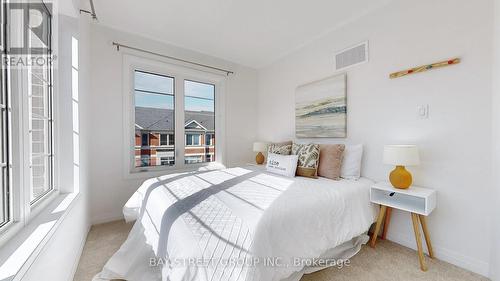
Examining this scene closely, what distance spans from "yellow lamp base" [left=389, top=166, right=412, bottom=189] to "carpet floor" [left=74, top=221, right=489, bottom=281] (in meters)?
0.69

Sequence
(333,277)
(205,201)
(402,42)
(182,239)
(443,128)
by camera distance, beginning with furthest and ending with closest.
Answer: (402,42), (443,128), (333,277), (205,201), (182,239)

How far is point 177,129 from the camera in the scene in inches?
130

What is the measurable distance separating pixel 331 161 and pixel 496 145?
50.1 inches

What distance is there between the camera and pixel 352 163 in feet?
7.70

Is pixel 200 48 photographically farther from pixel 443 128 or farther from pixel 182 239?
pixel 443 128

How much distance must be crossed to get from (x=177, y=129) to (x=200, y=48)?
1.39m

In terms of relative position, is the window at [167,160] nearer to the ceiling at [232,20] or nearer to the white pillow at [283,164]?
the white pillow at [283,164]

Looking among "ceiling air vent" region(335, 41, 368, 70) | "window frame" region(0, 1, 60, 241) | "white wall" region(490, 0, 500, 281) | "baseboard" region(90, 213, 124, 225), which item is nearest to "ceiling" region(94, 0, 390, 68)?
"ceiling air vent" region(335, 41, 368, 70)

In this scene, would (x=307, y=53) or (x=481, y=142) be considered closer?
(x=481, y=142)

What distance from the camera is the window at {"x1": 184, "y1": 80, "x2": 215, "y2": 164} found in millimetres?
3438

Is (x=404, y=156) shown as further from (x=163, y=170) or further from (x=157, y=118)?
(x=157, y=118)

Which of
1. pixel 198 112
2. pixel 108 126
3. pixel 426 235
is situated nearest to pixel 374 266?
pixel 426 235

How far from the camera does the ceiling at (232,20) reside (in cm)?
223

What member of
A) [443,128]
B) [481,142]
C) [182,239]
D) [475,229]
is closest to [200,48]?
[182,239]
